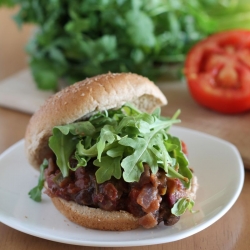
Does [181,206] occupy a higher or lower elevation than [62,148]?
lower

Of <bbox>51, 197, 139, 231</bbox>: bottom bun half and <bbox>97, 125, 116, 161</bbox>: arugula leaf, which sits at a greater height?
<bbox>97, 125, 116, 161</bbox>: arugula leaf

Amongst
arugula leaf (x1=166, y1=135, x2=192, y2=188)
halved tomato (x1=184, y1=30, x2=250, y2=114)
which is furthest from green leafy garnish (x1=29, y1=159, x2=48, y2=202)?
halved tomato (x1=184, y1=30, x2=250, y2=114)

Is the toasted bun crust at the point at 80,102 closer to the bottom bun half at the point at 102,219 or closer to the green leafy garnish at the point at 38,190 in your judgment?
the green leafy garnish at the point at 38,190

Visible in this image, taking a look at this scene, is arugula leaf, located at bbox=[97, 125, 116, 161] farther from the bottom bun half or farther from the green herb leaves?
the bottom bun half

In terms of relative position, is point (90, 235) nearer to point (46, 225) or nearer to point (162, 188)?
point (46, 225)

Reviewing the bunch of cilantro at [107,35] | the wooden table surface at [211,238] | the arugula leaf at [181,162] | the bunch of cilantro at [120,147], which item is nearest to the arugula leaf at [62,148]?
the bunch of cilantro at [120,147]

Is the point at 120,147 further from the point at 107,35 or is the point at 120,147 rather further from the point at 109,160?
the point at 107,35

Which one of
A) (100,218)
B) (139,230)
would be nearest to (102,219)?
(100,218)
